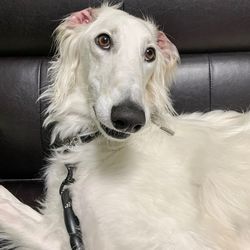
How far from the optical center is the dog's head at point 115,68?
54.2 inches

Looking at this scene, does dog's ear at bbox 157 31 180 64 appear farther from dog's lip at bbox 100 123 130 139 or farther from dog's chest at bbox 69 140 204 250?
dog's lip at bbox 100 123 130 139

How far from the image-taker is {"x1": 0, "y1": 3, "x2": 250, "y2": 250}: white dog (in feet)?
4.93

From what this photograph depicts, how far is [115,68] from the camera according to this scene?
151 centimetres

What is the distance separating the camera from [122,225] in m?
1.51

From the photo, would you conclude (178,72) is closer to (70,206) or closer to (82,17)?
(82,17)

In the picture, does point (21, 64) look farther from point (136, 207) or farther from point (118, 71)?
point (136, 207)

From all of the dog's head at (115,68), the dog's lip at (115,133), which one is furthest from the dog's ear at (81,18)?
the dog's lip at (115,133)

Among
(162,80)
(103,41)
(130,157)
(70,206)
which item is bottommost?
(70,206)

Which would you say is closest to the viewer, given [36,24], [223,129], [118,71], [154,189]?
[118,71]

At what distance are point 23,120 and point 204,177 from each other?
3.34 feet

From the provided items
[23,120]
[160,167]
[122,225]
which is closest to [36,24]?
[23,120]

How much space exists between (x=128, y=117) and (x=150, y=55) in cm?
48

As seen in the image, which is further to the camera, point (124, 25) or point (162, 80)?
point (162, 80)

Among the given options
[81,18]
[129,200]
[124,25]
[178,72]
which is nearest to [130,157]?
→ [129,200]
